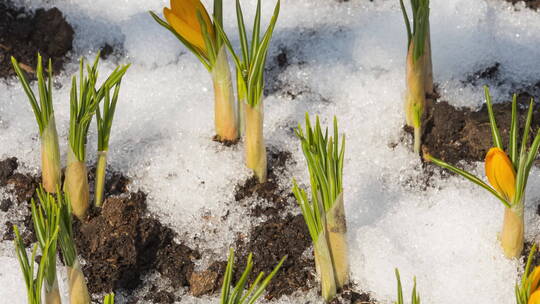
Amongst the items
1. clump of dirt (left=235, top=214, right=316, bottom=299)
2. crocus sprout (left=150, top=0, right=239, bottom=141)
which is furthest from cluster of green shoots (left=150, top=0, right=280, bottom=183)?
clump of dirt (left=235, top=214, right=316, bottom=299)

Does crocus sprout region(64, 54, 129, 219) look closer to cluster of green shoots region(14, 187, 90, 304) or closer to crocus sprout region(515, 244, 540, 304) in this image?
cluster of green shoots region(14, 187, 90, 304)

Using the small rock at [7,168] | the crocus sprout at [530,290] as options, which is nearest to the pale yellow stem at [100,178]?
the small rock at [7,168]

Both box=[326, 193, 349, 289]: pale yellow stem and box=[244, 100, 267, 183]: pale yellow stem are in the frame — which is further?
box=[244, 100, 267, 183]: pale yellow stem

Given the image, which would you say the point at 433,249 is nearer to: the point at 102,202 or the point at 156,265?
the point at 156,265

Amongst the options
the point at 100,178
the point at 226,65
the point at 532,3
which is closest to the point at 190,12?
the point at 226,65

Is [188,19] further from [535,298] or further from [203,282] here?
[535,298]

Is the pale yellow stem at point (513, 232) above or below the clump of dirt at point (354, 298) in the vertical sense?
above

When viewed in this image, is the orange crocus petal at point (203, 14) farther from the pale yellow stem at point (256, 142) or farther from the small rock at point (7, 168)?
the small rock at point (7, 168)
